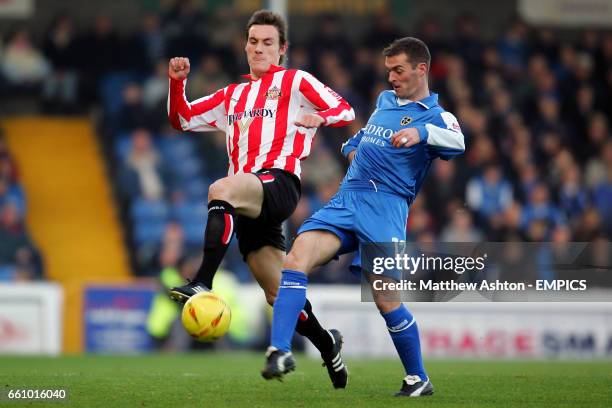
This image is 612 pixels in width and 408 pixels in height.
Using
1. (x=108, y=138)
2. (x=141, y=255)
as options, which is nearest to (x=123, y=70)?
(x=108, y=138)

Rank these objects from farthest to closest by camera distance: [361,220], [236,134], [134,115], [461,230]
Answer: [134,115], [461,230], [236,134], [361,220]

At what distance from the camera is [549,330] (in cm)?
1359

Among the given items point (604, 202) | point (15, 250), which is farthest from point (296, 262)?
point (604, 202)

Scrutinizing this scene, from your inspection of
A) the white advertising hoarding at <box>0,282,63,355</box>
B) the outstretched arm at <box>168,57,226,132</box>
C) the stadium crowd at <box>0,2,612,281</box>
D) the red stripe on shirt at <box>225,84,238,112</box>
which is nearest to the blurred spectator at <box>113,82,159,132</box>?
the stadium crowd at <box>0,2,612,281</box>

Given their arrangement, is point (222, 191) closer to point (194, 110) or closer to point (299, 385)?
point (194, 110)

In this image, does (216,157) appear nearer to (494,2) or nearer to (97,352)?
(97,352)

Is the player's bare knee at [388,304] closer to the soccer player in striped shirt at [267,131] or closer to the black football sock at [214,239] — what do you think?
the soccer player in striped shirt at [267,131]

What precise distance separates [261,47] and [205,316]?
1.84 meters

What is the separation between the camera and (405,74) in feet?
23.6

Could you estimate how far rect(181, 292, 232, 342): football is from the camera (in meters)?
6.71

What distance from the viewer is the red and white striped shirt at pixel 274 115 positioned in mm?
7410

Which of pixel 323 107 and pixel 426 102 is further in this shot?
pixel 323 107

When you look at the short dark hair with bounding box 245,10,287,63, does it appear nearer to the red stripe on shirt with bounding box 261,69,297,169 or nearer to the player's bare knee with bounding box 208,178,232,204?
the red stripe on shirt with bounding box 261,69,297,169

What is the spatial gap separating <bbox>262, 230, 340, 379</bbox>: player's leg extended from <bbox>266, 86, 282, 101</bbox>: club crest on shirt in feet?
3.17
